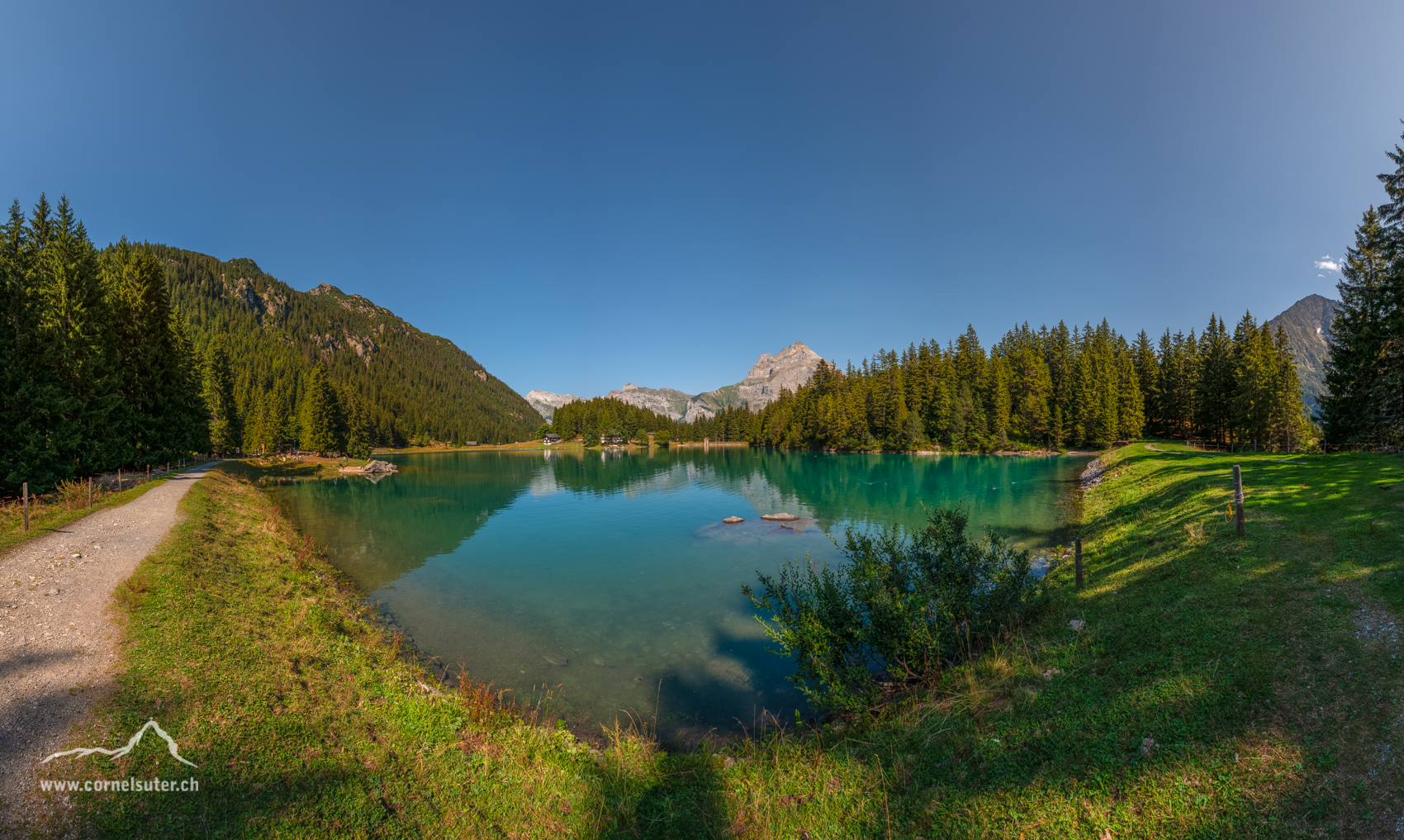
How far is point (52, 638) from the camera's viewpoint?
9.13m

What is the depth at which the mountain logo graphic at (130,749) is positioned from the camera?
6418mm

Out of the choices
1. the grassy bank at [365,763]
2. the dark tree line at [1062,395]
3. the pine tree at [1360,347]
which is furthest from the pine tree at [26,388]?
the dark tree line at [1062,395]

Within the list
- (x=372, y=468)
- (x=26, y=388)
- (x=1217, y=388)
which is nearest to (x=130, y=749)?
(x=26, y=388)

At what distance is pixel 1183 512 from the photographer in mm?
17797

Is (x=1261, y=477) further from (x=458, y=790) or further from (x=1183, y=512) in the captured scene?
(x=458, y=790)

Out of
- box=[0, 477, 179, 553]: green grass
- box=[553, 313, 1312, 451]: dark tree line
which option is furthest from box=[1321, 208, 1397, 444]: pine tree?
box=[0, 477, 179, 553]: green grass

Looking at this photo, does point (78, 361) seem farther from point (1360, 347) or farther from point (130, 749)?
point (1360, 347)

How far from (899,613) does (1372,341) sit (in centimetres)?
4245

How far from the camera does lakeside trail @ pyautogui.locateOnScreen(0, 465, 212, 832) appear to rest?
636 centimetres

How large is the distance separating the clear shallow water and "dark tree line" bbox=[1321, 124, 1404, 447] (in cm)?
1564

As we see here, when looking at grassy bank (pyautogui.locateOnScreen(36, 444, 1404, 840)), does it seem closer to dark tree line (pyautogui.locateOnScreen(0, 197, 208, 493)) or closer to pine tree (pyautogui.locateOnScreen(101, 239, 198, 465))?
dark tree line (pyautogui.locateOnScreen(0, 197, 208, 493))

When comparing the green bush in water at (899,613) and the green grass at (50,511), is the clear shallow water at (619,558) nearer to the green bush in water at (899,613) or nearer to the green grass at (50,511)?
the green bush in water at (899,613)

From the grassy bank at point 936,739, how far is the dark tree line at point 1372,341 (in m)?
22.3

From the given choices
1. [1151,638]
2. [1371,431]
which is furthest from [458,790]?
[1371,431]
